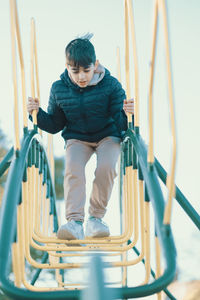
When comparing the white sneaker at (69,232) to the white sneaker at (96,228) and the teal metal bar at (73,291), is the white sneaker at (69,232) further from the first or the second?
the teal metal bar at (73,291)

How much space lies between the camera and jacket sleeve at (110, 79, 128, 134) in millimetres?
3193

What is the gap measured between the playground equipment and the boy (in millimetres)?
129

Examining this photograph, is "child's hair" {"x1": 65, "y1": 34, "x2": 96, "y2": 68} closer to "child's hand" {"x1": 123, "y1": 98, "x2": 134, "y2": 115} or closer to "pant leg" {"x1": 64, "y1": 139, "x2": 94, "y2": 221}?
"child's hand" {"x1": 123, "y1": 98, "x2": 134, "y2": 115}

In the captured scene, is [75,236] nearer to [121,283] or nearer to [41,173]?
[41,173]

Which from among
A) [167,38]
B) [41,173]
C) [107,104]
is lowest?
[41,173]

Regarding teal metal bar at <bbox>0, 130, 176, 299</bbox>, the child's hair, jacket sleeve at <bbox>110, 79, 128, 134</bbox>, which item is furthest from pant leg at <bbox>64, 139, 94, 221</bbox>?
teal metal bar at <bbox>0, 130, 176, 299</bbox>

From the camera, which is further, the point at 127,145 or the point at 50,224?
the point at 50,224

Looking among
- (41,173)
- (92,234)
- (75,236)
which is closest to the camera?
(75,236)

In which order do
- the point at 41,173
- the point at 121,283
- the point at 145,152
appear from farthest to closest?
1. the point at 121,283
2. the point at 41,173
3. the point at 145,152

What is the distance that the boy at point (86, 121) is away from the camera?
10.3 ft

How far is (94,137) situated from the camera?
3318 millimetres

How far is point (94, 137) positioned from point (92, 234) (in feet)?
1.95

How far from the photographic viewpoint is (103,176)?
10.5ft

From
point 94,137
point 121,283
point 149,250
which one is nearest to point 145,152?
point 149,250
